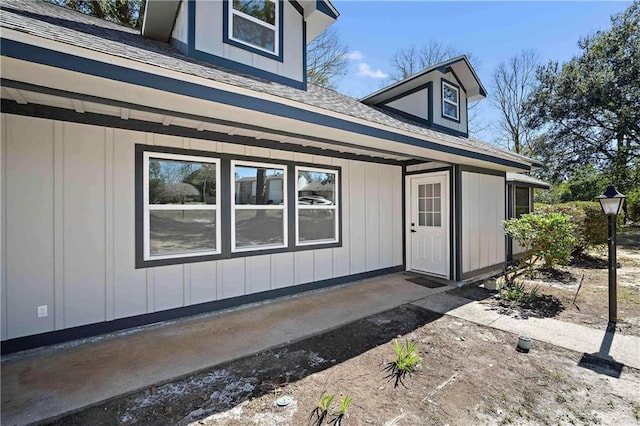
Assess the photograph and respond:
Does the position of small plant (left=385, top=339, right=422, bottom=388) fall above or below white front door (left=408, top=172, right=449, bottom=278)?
below

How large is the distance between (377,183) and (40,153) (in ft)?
18.2

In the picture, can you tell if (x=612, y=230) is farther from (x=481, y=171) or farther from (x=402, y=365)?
(x=402, y=365)

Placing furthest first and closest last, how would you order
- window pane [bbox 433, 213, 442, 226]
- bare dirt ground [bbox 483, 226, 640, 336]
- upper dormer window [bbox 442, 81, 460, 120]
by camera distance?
upper dormer window [bbox 442, 81, 460, 120]
window pane [bbox 433, 213, 442, 226]
bare dirt ground [bbox 483, 226, 640, 336]

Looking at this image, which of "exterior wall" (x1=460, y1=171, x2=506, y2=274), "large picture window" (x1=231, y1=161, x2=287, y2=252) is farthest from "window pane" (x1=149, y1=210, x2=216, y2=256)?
"exterior wall" (x1=460, y1=171, x2=506, y2=274)

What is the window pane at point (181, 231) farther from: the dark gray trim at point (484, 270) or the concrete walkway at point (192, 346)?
the dark gray trim at point (484, 270)

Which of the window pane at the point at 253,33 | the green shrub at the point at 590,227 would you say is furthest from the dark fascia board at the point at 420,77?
the green shrub at the point at 590,227

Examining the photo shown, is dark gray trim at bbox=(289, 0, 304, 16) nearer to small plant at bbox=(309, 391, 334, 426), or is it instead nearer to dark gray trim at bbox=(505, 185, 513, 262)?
small plant at bbox=(309, 391, 334, 426)

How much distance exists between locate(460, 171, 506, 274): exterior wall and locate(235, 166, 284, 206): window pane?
4.00 metres

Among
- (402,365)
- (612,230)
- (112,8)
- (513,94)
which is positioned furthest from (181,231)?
(513,94)

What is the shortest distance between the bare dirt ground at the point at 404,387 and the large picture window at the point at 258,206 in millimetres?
1958

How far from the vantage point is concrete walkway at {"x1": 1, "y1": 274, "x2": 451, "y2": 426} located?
2.51 metres

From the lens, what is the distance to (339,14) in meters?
5.56

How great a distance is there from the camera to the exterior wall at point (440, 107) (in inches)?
287

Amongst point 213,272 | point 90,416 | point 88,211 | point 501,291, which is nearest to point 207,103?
point 88,211
